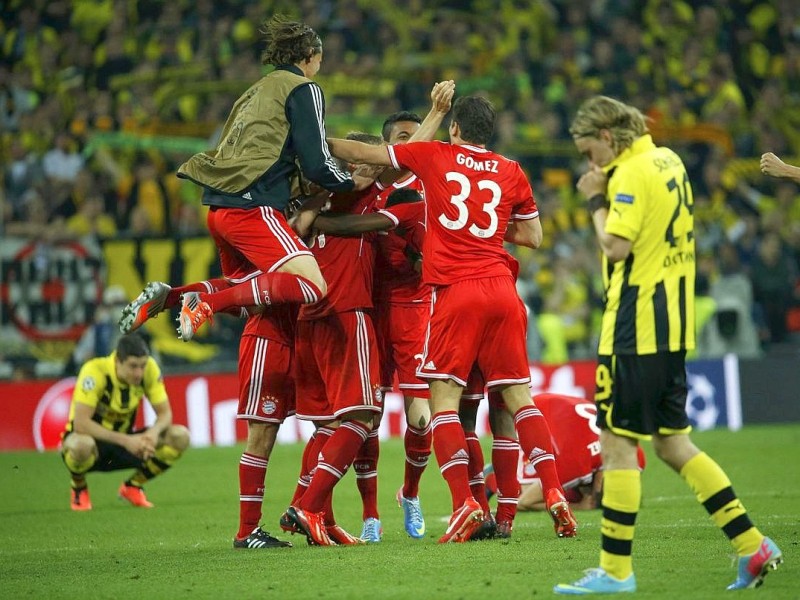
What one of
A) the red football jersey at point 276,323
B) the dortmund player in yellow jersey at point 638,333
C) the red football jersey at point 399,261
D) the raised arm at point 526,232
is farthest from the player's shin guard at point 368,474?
the dortmund player in yellow jersey at point 638,333

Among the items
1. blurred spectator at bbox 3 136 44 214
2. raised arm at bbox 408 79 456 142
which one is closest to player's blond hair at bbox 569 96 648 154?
raised arm at bbox 408 79 456 142

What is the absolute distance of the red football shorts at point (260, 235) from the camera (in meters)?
6.77

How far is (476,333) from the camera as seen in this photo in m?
6.87

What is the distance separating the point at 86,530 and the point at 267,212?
3133 mm

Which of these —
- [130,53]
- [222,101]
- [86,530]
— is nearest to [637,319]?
[86,530]

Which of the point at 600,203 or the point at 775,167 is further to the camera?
the point at 775,167

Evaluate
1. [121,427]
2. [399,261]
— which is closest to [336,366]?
[399,261]

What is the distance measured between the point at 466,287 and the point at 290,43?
67.5 inches

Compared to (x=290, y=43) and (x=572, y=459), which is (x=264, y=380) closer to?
(x=290, y=43)

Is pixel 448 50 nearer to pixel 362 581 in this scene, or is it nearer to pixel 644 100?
pixel 644 100

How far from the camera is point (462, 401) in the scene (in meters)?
7.68

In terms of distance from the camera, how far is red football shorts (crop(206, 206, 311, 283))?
6766 millimetres

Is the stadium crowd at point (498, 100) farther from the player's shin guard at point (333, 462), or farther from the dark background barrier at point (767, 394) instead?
the player's shin guard at point (333, 462)

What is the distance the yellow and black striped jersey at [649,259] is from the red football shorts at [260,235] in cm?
214
